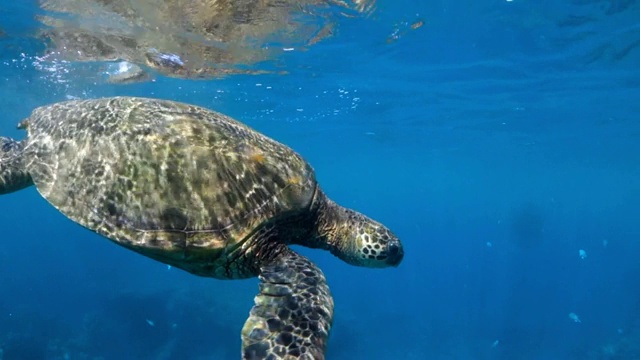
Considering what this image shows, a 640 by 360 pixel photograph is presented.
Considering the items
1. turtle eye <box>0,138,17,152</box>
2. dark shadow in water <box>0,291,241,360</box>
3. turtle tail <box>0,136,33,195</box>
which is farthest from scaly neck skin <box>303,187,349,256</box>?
dark shadow in water <box>0,291,241,360</box>

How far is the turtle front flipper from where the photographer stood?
3.58 metres

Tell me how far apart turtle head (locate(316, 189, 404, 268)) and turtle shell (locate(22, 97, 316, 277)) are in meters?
0.58

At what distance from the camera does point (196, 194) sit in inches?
181

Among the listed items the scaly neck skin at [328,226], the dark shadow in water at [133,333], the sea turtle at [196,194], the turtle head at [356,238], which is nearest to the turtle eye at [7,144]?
the sea turtle at [196,194]

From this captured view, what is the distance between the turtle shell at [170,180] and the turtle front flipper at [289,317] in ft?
2.07

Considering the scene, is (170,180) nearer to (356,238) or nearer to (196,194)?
(196,194)

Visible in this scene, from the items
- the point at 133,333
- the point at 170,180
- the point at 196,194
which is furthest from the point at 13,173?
the point at 133,333

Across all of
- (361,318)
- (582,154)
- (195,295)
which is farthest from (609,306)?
(195,295)

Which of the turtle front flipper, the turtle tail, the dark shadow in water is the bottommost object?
the dark shadow in water

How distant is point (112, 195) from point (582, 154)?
42.7m

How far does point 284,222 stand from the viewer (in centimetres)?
500

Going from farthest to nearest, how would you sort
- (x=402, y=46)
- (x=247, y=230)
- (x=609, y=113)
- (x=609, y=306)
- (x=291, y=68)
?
(x=609, y=306) → (x=609, y=113) → (x=291, y=68) → (x=402, y=46) → (x=247, y=230)

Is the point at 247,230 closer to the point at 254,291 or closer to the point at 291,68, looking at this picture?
the point at 291,68

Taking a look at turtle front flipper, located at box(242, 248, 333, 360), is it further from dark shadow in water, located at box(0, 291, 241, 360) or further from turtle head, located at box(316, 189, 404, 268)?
dark shadow in water, located at box(0, 291, 241, 360)
